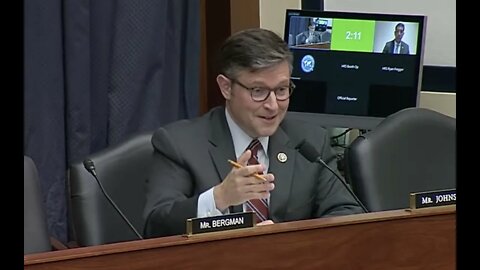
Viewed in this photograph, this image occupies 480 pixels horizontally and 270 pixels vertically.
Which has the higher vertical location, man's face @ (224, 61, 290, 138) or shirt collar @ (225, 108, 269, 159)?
man's face @ (224, 61, 290, 138)

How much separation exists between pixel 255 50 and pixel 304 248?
0.73 meters

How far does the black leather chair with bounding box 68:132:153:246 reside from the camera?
2096mm

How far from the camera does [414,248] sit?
1.62m

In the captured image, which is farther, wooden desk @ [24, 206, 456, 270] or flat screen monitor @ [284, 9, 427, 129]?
flat screen monitor @ [284, 9, 427, 129]

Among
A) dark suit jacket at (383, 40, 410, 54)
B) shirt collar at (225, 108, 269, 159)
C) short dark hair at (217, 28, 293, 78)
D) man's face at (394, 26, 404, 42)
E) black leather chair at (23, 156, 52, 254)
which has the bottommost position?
black leather chair at (23, 156, 52, 254)

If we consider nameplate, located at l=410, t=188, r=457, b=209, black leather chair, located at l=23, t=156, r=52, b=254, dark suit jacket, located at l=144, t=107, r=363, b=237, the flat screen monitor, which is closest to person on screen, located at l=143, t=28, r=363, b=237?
dark suit jacket, located at l=144, t=107, r=363, b=237

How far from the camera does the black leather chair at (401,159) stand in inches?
90.2

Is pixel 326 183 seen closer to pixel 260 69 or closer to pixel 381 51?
pixel 260 69

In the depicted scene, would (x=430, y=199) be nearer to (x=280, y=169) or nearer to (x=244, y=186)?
(x=244, y=186)

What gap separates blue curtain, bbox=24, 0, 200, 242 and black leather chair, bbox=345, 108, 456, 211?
3.73 feet

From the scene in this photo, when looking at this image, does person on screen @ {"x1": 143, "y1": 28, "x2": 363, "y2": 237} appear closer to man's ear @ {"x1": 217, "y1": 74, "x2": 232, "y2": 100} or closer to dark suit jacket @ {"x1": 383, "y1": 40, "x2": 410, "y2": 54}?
man's ear @ {"x1": 217, "y1": 74, "x2": 232, "y2": 100}

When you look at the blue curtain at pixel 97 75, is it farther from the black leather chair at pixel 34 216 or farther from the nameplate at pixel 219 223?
the nameplate at pixel 219 223

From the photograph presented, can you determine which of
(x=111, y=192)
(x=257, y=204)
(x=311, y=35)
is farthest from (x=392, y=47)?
(x=111, y=192)

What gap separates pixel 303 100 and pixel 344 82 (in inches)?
6.8
